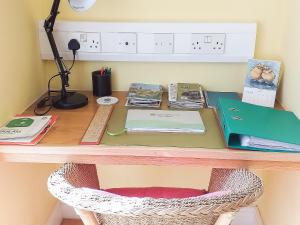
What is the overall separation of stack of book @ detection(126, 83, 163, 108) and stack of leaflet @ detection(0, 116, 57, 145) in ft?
1.00

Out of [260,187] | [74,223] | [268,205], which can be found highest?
[260,187]

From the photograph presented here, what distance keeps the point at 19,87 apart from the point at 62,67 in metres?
0.17

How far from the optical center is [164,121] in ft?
3.76

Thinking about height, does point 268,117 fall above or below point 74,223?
above

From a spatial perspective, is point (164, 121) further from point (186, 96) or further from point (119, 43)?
point (119, 43)

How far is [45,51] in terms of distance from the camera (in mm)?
1412

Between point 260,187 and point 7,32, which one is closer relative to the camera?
point 260,187

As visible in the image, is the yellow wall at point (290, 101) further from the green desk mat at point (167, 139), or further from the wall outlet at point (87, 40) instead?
the wall outlet at point (87, 40)

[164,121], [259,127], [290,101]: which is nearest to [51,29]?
[164,121]

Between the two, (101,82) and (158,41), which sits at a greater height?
(158,41)

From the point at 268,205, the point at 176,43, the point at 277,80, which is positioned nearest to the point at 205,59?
the point at 176,43

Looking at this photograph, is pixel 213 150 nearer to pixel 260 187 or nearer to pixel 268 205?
pixel 260 187

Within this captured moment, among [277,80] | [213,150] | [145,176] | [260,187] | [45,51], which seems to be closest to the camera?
[260,187]

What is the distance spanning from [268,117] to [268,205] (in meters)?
0.60
